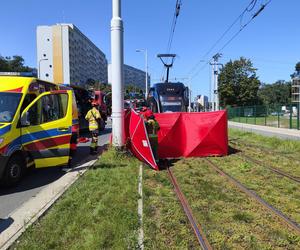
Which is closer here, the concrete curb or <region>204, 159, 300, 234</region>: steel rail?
the concrete curb

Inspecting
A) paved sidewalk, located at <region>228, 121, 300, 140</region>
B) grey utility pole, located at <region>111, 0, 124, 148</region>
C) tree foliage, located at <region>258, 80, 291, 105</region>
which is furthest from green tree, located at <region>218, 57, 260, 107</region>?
tree foliage, located at <region>258, 80, 291, 105</region>

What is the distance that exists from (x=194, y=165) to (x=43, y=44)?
11860cm

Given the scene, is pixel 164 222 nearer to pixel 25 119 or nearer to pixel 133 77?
pixel 25 119

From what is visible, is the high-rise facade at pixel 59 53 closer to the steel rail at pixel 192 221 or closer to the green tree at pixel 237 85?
the green tree at pixel 237 85

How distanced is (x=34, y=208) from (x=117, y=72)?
21.1 ft

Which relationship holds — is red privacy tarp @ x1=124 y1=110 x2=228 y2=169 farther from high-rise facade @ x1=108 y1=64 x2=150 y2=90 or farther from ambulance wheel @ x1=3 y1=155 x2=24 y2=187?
high-rise facade @ x1=108 y1=64 x2=150 y2=90

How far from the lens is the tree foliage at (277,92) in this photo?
139 meters

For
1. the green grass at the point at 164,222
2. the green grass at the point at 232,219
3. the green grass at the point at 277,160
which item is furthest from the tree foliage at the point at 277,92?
the green grass at the point at 164,222

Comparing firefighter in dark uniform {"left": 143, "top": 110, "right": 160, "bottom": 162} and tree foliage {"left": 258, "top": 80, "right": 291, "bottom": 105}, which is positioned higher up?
tree foliage {"left": 258, "top": 80, "right": 291, "bottom": 105}

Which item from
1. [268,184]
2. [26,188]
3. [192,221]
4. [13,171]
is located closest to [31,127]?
[13,171]

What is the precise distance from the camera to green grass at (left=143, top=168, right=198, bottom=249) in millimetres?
4891

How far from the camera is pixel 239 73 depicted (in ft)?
240

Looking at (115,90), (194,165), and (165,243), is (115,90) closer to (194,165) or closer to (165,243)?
(194,165)

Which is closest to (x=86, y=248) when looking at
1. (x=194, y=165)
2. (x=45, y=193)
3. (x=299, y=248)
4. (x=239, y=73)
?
(x=299, y=248)
